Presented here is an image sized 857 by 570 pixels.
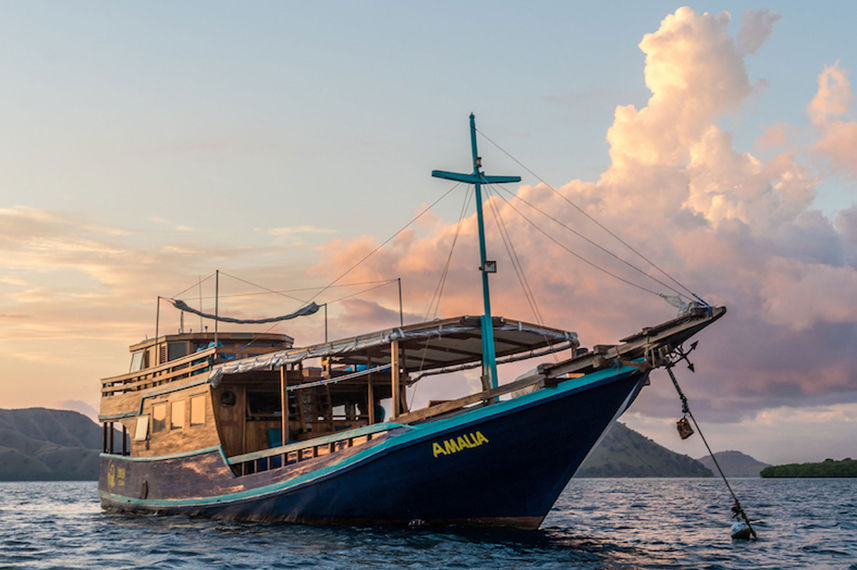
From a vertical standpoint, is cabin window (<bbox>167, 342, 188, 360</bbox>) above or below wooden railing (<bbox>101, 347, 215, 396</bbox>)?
above

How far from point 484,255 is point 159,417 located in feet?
41.0

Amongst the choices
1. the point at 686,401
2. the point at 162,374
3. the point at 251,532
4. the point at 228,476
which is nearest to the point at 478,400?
the point at 686,401

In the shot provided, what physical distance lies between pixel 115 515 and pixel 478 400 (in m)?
17.2

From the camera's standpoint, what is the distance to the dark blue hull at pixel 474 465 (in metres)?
17.8

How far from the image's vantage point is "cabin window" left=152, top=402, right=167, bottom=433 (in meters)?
25.6

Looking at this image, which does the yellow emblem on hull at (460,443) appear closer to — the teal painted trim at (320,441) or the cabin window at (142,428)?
the teal painted trim at (320,441)

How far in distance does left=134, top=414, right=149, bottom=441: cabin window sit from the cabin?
0.04 metres

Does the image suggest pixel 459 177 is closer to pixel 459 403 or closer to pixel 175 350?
pixel 459 403

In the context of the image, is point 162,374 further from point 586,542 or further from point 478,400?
point 586,542

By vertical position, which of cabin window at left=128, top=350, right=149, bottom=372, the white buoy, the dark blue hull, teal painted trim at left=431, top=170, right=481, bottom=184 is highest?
teal painted trim at left=431, top=170, right=481, bottom=184

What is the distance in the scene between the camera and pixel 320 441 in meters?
20.3

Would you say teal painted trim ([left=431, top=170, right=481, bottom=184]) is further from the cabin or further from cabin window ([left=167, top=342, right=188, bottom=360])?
cabin window ([left=167, top=342, right=188, bottom=360])

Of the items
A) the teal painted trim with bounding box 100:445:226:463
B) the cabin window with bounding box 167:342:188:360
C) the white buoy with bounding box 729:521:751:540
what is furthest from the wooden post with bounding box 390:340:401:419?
the cabin window with bounding box 167:342:188:360

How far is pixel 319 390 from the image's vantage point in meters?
24.6
